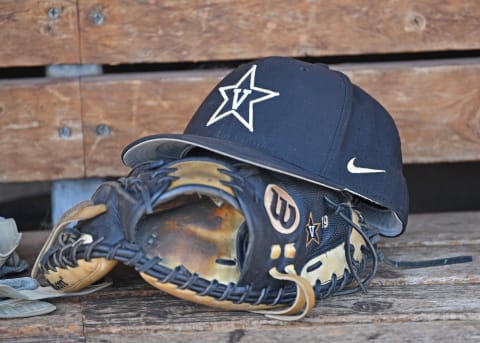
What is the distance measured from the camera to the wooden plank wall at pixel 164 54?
2.06 metres

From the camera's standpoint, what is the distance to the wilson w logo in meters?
1.42

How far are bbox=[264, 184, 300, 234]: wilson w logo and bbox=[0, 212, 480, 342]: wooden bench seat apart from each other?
17 centimetres

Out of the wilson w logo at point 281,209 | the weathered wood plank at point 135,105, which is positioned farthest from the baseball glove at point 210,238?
the weathered wood plank at point 135,105

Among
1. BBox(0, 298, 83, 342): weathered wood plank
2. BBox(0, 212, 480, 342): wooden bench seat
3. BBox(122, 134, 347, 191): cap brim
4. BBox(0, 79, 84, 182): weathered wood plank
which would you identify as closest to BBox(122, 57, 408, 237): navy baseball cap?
BBox(122, 134, 347, 191): cap brim

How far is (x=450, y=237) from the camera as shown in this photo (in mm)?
1972

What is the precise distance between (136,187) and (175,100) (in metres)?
0.71

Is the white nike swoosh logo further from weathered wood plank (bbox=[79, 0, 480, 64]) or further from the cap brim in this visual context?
weathered wood plank (bbox=[79, 0, 480, 64])

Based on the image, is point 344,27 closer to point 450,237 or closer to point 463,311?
point 450,237

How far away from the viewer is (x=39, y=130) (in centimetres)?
210

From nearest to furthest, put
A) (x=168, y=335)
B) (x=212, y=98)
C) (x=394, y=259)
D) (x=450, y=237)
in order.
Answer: (x=168, y=335) < (x=212, y=98) < (x=394, y=259) < (x=450, y=237)

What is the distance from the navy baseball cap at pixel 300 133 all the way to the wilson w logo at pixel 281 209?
0.04m

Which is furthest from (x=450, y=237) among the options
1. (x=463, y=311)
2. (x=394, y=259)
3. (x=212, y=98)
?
(x=212, y=98)

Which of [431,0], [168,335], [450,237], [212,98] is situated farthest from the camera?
[431,0]

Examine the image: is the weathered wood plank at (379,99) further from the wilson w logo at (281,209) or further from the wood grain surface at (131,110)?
the wilson w logo at (281,209)
